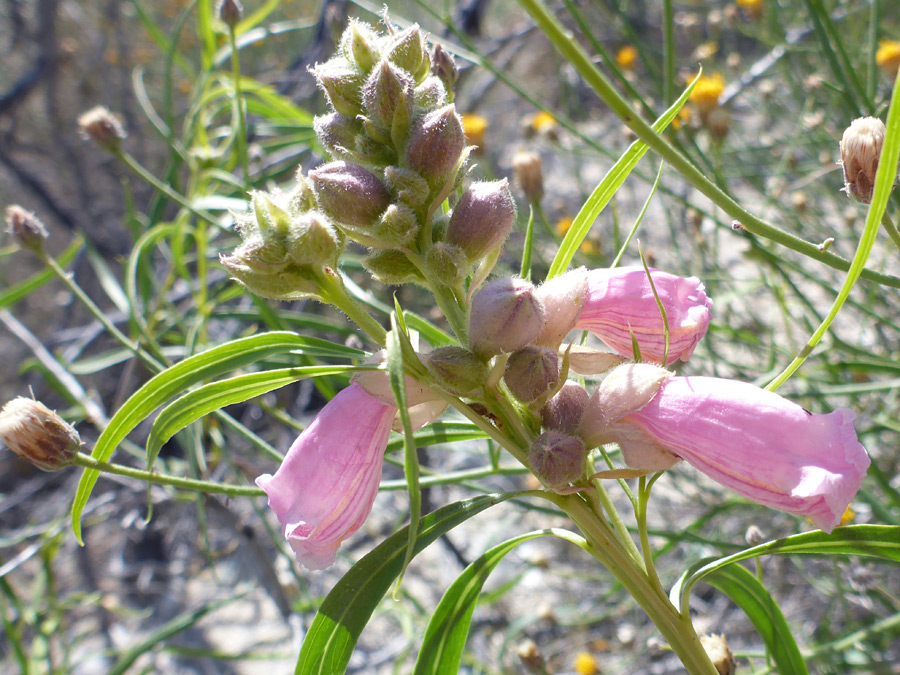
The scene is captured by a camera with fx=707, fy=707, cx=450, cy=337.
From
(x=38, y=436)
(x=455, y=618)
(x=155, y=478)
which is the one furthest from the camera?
(x=38, y=436)

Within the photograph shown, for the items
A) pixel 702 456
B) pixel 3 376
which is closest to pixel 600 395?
pixel 702 456

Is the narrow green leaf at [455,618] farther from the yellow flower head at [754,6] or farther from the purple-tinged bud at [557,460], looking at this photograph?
the yellow flower head at [754,6]

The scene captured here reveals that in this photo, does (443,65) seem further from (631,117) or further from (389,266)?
(631,117)

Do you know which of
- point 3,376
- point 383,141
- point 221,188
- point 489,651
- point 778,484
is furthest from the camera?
point 3,376

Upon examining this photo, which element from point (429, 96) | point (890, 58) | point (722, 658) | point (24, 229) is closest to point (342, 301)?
point (429, 96)

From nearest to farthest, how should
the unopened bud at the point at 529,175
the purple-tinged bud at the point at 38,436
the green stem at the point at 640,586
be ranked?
the green stem at the point at 640,586 → the purple-tinged bud at the point at 38,436 → the unopened bud at the point at 529,175

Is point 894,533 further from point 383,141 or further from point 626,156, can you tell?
point 383,141

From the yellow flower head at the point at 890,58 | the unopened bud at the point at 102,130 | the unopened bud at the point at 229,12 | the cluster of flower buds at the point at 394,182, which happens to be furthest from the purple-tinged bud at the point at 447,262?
the yellow flower head at the point at 890,58
